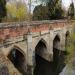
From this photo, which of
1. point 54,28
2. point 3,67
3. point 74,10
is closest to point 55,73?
point 54,28

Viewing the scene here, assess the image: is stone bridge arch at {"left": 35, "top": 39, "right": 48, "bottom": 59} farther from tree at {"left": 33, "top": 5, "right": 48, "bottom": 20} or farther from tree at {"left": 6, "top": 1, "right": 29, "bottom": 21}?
tree at {"left": 33, "top": 5, "right": 48, "bottom": 20}

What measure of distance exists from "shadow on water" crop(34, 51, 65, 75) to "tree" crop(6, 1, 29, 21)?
323 inches

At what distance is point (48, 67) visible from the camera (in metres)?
25.4

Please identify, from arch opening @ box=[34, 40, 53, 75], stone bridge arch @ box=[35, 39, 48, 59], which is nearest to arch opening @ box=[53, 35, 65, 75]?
arch opening @ box=[34, 40, 53, 75]

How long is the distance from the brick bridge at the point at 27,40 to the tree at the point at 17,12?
6.73m

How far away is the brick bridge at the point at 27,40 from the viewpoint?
17.4m

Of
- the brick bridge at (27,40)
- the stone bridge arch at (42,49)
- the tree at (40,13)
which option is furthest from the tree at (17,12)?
the stone bridge arch at (42,49)

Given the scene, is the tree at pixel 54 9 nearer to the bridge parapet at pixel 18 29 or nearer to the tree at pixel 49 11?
the tree at pixel 49 11

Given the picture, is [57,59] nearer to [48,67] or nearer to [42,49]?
[42,49]

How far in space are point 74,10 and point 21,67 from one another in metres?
25.8

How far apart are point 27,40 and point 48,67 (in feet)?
20.3

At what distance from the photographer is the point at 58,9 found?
39.0 metres

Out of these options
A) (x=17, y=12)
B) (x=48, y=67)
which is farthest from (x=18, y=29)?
(x=17, y=12)

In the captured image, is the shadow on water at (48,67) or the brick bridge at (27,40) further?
the shadow on water at (48,67)
